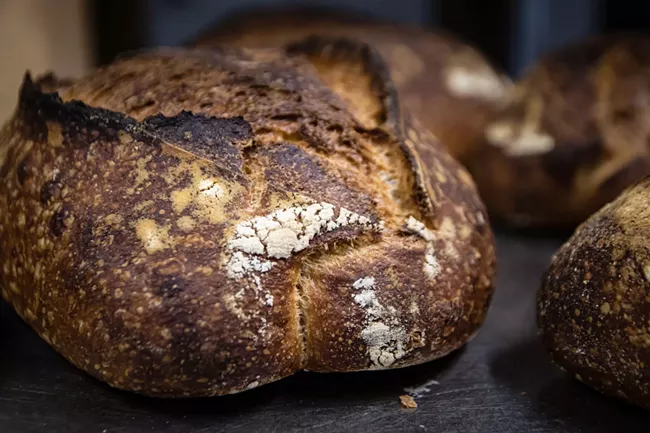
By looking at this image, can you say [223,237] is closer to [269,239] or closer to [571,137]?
[269,239]

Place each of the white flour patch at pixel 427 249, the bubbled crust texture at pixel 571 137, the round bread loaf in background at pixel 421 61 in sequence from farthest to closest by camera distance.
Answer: the round bread loaf in background at pixel 421 61, the bubbled crust texture at pixel 571 137, the white flour patch at pixel 427 249

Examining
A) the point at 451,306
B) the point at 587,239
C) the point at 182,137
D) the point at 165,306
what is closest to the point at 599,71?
the point at 587,239

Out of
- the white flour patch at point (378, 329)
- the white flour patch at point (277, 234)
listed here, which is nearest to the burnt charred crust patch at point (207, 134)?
the white flour patch at point (277, 234)

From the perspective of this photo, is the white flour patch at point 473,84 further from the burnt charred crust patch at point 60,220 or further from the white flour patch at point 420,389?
the burnt charred crust patch at point 60,220

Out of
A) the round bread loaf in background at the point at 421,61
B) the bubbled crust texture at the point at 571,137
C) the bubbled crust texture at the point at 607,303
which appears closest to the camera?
the bubbled crust texture at the point at 607,303

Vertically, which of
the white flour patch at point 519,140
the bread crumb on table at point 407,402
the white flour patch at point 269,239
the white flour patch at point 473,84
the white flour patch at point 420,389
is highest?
the white flour patch at point 473,84

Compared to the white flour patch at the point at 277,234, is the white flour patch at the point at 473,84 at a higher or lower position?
higher

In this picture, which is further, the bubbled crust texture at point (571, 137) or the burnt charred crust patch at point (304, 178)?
the bubbled crust texture at point (571, 137)
